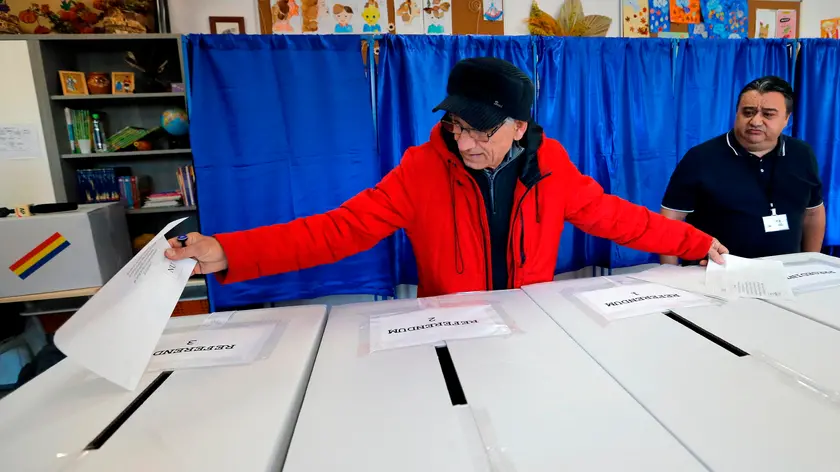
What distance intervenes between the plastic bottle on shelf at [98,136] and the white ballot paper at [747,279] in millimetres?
3082

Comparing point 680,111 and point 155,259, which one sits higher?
point 680,111

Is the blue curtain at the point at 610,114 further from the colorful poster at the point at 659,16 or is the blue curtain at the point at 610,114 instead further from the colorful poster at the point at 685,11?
the colorful poster at the point at 685,11

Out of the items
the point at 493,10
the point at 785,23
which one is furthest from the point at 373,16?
the point at 785,23

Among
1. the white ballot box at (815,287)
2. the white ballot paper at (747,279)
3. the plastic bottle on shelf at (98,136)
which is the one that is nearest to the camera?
the white ballot box at (815,287)

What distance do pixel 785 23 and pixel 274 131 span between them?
147 inches

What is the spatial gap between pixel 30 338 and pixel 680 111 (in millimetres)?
4245

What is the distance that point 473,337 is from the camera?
788 millimetres

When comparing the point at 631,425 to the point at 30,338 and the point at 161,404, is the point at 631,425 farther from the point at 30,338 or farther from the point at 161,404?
the point at 30,338

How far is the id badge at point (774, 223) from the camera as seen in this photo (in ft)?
5.70

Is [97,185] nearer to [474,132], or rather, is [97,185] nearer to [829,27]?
[474,132]

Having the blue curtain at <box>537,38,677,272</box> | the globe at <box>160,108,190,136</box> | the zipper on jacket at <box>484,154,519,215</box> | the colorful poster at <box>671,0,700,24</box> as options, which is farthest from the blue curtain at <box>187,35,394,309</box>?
the colorful poster at <box>671,0,700,24</box>

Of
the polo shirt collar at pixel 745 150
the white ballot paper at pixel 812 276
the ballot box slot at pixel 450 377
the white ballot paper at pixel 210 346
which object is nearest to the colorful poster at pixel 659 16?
the polo shirt collar at pixel 745 150

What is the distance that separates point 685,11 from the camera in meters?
2.91

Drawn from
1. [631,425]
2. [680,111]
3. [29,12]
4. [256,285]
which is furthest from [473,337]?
[29,12]
